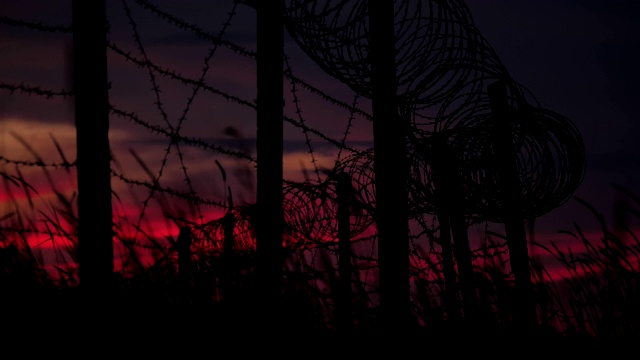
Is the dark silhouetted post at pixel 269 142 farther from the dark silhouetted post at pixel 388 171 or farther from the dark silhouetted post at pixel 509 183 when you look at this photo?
the dark silhouetted post at pixel 509 183

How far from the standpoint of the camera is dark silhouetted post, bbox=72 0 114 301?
2.51 metres

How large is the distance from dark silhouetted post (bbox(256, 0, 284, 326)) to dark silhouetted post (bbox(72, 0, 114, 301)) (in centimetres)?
53

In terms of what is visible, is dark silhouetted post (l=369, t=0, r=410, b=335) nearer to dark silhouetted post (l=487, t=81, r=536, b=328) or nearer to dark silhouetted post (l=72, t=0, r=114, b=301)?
dark silhouetted post (l=72, t=0, r=114, b=301)

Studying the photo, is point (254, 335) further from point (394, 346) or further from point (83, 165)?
point (83, 165)

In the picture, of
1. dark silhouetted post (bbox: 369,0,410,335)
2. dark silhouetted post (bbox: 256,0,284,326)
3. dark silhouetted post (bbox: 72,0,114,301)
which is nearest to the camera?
dark silhouetted post (bbox: 72,0,114,301)

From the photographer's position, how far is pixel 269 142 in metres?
2.74

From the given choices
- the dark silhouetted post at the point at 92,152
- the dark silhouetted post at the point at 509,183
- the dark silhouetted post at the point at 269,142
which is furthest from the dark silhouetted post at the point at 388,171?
the dark silhouetted post at the point at 509,183

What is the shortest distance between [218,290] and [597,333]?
1.35m

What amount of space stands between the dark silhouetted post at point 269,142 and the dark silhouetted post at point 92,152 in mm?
535

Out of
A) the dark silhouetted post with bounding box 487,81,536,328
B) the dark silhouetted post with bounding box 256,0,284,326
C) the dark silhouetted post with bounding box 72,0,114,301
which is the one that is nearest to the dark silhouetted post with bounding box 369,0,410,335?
the dark silhouetted post with bounding box 256,0,284,326

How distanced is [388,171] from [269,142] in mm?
498

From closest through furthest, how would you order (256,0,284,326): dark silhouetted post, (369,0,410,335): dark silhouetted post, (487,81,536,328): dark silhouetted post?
(256,0,284,326): dark silhouetted post → (369,0,410,335): dark silhouetted post → (487,81,536,328): dark silhouetted post

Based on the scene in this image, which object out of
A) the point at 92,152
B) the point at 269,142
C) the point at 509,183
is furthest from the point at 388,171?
the point at 509,183

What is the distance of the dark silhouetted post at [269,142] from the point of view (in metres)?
2.68
